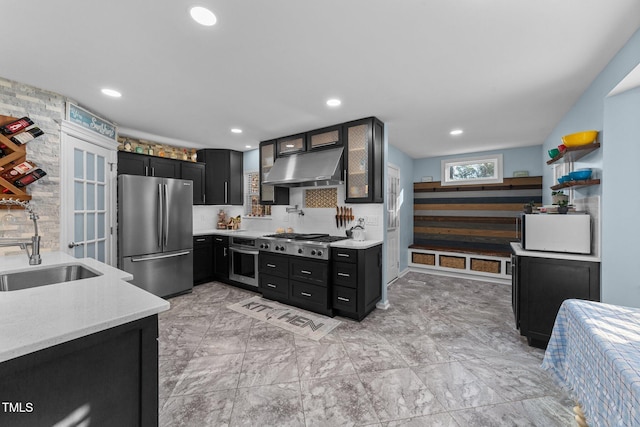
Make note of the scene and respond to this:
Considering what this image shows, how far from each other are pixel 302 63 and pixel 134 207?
301cm

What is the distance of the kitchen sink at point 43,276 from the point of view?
5.62 feet

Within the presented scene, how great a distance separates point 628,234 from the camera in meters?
2.04

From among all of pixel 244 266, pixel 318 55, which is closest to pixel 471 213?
pixel 244 266

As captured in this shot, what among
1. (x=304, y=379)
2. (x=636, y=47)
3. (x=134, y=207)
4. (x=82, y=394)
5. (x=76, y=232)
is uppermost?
(x=636, y=47)

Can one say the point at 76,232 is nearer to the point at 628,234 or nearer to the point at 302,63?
the point at 302,63

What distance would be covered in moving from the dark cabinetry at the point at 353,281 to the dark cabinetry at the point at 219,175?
2.75 meters

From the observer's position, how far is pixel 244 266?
4.18m

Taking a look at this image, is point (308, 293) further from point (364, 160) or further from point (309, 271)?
point (364, 160)

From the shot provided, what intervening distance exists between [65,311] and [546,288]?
3.50m

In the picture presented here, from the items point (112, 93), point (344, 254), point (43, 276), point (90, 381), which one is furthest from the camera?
point (344, 254)

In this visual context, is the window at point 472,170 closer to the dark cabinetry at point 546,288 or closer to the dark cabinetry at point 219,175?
the dark cabinetry at point 546,288

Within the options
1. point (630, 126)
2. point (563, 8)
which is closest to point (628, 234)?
point (630, 126)

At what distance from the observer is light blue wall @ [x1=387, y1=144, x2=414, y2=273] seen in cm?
509

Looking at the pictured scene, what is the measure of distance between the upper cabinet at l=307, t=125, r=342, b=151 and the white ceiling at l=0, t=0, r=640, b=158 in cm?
26
